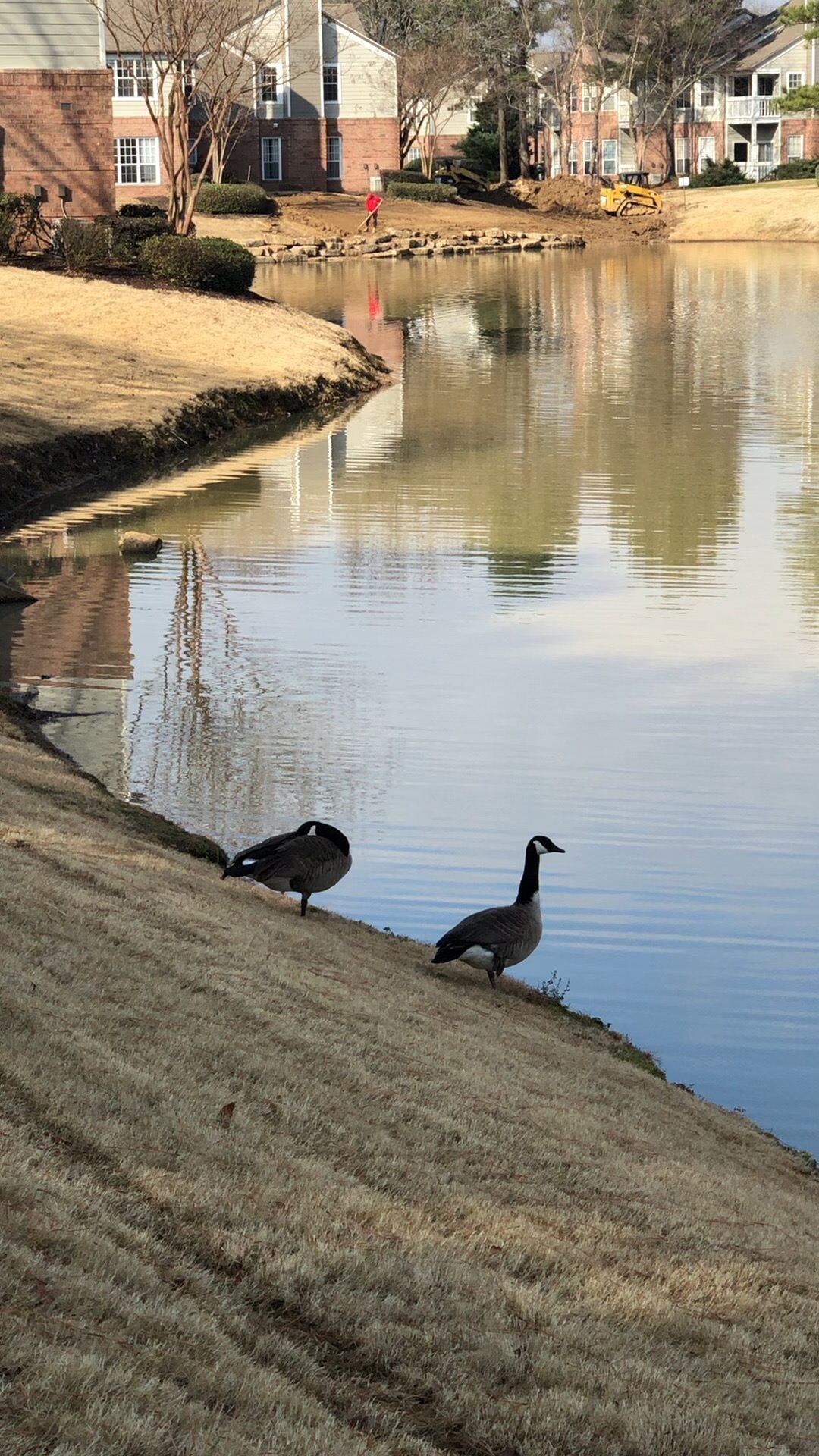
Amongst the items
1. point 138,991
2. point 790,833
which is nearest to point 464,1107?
point 138,991

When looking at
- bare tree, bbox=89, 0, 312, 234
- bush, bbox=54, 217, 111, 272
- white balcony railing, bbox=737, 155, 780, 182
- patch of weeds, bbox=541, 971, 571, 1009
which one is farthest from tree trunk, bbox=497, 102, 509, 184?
patch of weeds, bbox=541, 971, 571, 1009

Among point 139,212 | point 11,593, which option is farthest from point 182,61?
point 11,593

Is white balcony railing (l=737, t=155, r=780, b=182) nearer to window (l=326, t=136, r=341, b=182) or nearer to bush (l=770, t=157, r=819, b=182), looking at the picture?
bush (l=770, t=157, r=819, b=182)

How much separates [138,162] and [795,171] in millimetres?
38722

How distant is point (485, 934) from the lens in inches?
412

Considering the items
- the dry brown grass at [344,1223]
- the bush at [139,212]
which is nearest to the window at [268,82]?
the bush at [139,212]

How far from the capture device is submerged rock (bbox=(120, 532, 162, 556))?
25.3 metres

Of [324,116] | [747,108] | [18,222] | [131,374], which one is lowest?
[131,374]

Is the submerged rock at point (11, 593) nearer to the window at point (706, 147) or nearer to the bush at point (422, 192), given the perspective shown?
the bush at point (422, 192)

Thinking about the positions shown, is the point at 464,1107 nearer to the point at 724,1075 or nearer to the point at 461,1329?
the point at 461,1329

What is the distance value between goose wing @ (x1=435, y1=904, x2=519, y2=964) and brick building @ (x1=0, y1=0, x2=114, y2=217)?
41.8 m

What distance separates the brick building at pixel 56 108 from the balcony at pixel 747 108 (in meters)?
70.5

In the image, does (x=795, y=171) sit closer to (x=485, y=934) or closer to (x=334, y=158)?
(x=334, y=158)

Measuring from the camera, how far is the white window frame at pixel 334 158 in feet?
315
